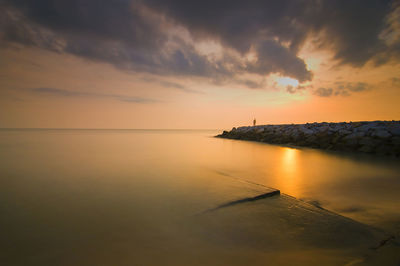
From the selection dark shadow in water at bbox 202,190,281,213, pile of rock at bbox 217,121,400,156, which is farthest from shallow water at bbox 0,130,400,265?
pile of rock at bbox 217,121,400,156

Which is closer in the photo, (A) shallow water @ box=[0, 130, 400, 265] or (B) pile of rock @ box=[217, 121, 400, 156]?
(A) shallow water @ box=[0, 130, 400, 265]

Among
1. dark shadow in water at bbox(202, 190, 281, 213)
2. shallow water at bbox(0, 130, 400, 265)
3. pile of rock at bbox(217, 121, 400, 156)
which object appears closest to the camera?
shallow water at bbox(0, 130, 400, 265)

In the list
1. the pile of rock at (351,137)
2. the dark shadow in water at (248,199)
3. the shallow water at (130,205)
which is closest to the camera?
the shallow water at (130,205)

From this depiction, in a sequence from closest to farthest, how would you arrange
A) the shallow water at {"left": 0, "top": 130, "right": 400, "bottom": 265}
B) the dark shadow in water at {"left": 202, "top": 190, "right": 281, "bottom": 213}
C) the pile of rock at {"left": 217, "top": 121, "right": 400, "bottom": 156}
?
the shallow water at {"left": 0, "top": 130, "right": 400, "bottom": 265} < the dark shadow in water at {"left": 202, "top": 190, "right": 281, "bottom": 213} < the pile of rock at {"left": 217, "top": 121, "right": 400, "bottom": 156}

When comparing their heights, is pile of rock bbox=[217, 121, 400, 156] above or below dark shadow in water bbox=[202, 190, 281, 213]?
above

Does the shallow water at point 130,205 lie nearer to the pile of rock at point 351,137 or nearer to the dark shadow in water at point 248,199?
the dark shadow in water at point 248,199

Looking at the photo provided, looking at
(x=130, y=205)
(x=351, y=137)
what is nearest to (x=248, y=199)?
(x=130, y=205)

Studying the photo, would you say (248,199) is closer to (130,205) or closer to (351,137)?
(130,205)

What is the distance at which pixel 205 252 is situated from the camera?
4.69 feet

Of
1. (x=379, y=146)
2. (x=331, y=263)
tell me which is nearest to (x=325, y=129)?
(x=379, y=146)

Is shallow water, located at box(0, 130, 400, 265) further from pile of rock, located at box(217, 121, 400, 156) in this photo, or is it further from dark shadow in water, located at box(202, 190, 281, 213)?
pile of rock, located at box(217, 121, 400, 156)

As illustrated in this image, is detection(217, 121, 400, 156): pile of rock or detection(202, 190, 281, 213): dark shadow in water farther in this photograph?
detection(217, 121, 400, 156): pile of rock

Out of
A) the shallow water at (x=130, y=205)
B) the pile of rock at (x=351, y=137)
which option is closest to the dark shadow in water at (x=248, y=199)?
the shallow water at (x=130, y=205)

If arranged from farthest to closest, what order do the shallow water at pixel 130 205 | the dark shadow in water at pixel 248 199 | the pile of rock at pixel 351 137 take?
the pile of rock at pixel 351 137, the dark shadow in water at pixel 248 199, the shallow water at pixel 130 205
